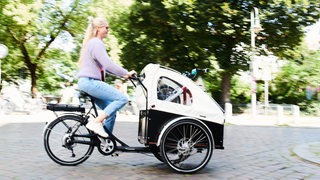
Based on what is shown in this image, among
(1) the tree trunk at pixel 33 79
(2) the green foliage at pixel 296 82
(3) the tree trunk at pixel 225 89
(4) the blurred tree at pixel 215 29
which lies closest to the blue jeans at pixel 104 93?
(4) the blurred tree at pixel 215 29

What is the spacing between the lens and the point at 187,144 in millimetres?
5383

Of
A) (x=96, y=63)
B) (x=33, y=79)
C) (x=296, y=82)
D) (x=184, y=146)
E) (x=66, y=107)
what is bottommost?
(x=184, y=146)

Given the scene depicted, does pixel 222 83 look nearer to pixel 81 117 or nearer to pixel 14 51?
pixel 14 51

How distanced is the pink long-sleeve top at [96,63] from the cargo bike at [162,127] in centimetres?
30

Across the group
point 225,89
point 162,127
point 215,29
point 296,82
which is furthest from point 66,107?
point 296,82

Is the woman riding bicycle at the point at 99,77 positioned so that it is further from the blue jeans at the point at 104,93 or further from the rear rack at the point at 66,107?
the rear rack at the point at 66,107

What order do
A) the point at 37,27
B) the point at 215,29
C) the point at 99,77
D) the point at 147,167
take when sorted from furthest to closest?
the point at 37,27
the point at 215,29
the point at 147,167
the point at 99,77

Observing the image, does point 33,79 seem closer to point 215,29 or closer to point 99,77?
point 215,29

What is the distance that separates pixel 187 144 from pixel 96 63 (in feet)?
5.17

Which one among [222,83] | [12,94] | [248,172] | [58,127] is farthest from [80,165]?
[222,83]

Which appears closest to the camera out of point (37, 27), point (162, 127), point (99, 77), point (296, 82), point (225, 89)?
point (162, 127)

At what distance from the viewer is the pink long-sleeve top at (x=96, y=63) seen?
5.36m

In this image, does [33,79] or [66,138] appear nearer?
[66,138]

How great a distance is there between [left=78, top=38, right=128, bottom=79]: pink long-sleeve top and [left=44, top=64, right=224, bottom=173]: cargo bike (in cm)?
30
